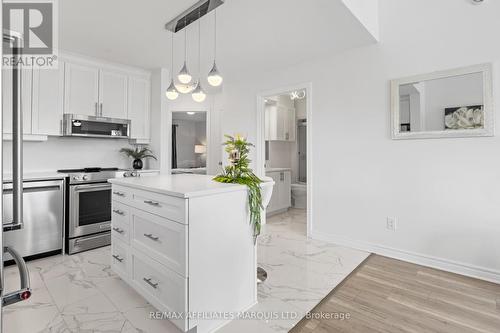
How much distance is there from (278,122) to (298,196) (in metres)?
1.62

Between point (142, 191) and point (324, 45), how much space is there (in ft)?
8.54

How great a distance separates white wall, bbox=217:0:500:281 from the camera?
241 cm

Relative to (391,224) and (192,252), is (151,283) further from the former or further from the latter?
(391,224)

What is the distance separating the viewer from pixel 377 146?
3014mm

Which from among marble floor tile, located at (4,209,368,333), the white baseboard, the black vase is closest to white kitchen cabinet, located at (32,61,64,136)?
the black vase

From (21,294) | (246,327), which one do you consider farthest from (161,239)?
(21,294)

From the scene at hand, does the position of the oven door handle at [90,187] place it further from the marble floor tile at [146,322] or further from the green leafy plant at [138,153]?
the marble floor tile at [146,322]

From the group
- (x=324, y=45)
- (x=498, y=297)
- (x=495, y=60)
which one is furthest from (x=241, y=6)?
(x=498, y=297)

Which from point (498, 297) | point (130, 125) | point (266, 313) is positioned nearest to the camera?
point (266, 313)

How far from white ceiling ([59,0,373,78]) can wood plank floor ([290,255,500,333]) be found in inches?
95.6

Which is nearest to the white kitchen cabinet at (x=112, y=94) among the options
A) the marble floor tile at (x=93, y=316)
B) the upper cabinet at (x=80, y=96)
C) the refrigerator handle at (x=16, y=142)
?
the upper cabinet at (x=80, y=96)

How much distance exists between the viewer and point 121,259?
2.21 meters

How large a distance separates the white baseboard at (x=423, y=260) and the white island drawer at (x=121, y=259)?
2.37 metres

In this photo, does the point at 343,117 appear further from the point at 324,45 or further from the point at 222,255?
the point at 222,255
